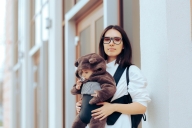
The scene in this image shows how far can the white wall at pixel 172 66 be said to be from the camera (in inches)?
112

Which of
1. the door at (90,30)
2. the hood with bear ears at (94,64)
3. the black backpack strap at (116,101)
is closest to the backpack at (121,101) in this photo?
the black backpack strap at (116,101)

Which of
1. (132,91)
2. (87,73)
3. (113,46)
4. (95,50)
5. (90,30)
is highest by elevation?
(90,30)

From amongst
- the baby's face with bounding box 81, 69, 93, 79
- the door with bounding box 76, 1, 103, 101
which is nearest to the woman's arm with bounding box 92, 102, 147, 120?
the baby's face with bounding box 81, 69, 93, 79

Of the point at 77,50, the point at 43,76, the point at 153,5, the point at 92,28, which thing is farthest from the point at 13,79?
the point at 153,5

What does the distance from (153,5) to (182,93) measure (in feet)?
2.11

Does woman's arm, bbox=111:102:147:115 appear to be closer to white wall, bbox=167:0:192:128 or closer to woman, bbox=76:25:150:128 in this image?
woman, bbox=76:25:150:128

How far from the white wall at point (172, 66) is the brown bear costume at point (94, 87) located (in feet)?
1.38

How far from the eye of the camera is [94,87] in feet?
8.47

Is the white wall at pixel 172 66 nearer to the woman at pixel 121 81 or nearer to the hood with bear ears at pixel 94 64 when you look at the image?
the woman at pixel 121 81

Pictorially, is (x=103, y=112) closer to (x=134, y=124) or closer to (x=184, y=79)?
(x=134, y=124)

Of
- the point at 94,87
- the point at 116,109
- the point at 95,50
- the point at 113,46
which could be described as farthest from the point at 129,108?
the point at 95,50

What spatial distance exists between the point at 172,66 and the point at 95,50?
2.11 meters

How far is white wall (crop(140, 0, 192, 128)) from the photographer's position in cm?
283

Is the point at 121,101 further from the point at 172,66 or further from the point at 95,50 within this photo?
the point at 95,50
